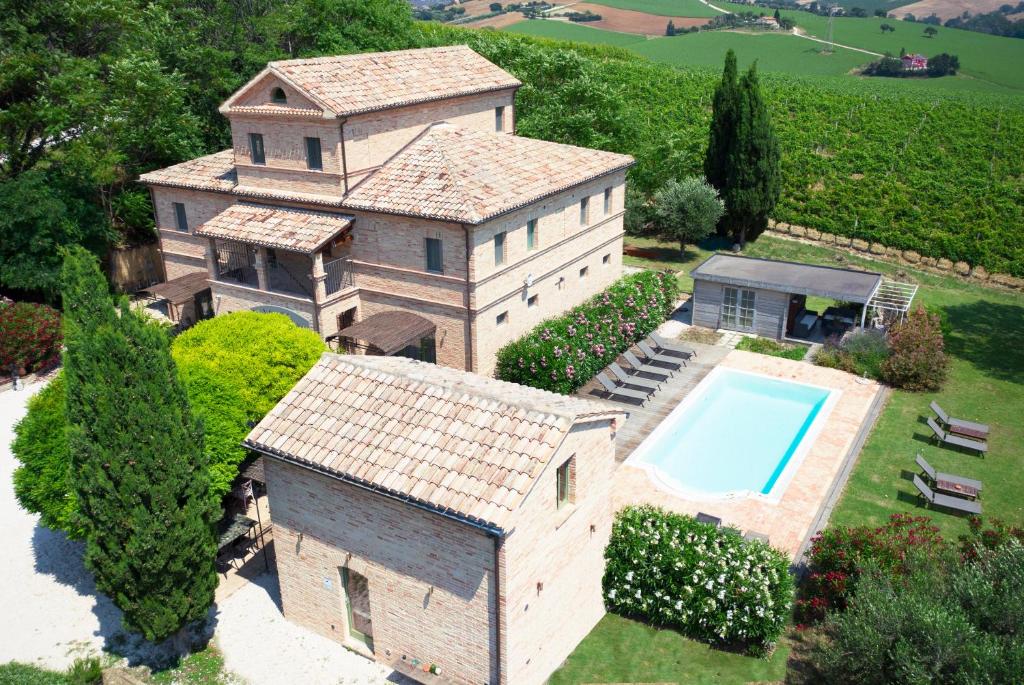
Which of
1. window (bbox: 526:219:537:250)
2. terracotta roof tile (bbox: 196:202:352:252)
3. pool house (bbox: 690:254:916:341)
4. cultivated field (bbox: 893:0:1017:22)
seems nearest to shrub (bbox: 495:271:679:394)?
pool house (bbox: 690:254:916:341)

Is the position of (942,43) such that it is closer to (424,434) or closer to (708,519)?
(708,519)

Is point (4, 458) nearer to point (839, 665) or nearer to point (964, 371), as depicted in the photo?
point (839, 665)

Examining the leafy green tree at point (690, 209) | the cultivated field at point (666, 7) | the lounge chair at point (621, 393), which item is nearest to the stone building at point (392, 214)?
the lounge chair at point (621, 393)

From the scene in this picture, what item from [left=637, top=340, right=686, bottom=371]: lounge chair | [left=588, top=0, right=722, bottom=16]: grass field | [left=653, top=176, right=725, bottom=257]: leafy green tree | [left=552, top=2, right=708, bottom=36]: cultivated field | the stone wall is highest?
[left=588, top=0, right=722, bottom=16]: grass field

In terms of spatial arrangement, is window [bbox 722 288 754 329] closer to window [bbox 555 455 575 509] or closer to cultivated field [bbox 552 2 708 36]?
window [bbox 555 455 575 509]

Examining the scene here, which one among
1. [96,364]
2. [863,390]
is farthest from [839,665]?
[863,390]

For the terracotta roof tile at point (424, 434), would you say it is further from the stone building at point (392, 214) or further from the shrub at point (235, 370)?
the stone building at point (392, 214)

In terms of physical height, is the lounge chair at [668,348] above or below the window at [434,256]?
below
